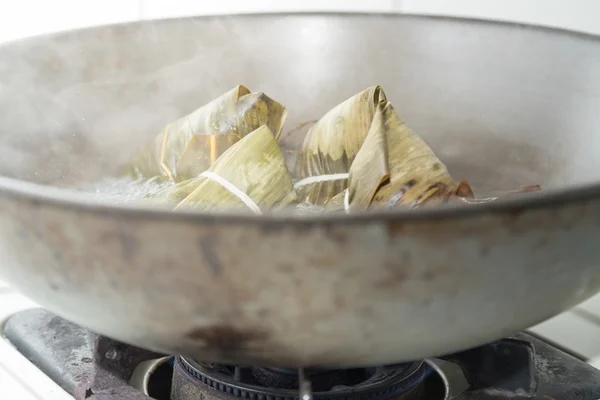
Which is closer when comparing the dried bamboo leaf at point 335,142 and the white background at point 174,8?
the dried bamboo leaf at point 335,142

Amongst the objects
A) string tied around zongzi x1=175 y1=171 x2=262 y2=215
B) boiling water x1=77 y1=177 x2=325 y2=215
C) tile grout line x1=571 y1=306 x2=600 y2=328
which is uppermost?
string tied around zongzi x1=175 y1=171 x2=262 y2=215

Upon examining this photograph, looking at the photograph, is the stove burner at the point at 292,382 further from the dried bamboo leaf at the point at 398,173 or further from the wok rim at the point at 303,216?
the wok rim at the point at 303,216

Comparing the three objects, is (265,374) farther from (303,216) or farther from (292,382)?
(303,216)

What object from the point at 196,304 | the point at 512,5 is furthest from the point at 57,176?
the point at 512,5

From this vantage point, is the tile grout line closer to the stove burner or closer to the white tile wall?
the stove burner

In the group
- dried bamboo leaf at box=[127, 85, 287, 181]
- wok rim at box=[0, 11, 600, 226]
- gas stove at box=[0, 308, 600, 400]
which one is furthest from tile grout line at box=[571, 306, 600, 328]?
wok rim at box=[0, 11, 600, 226]

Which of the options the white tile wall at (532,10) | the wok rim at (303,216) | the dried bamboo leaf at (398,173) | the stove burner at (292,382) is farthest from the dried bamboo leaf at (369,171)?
the white tile wall at (532,10)

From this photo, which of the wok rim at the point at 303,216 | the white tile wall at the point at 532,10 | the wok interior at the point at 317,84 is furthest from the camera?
the white tile wall at the point at 532,10
